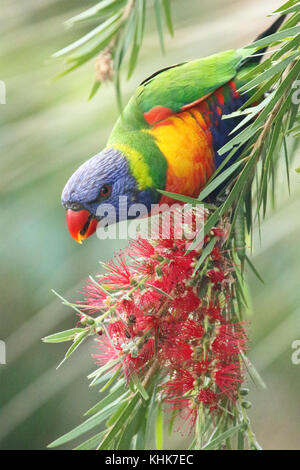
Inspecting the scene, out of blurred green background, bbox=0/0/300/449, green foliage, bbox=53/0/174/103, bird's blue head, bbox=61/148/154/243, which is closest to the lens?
green foliage, bbox=53/0/174/103

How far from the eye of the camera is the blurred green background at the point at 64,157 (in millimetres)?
1204

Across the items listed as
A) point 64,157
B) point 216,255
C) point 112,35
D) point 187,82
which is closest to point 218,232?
point 216,255

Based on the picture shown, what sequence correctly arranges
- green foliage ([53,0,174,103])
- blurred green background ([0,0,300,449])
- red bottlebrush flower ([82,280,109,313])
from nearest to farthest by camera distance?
green foliage ([53,0,174,103]) < red bottlebrush flower ([82,280,109,313]) < blurred green background ([0,0,300,449])

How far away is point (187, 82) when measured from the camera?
943 mm

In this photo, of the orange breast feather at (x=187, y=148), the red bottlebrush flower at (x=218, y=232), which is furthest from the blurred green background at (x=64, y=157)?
the red bottlebrush flower at (x=218, y=232)

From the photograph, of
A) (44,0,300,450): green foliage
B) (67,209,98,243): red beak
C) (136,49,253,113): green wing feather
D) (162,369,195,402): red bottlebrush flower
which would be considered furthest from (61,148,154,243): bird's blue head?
(162,369,195,402): red bottlebrush flower

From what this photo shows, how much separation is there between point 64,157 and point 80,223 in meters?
0.37

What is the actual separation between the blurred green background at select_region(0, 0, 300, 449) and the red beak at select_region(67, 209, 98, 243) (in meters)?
0.30

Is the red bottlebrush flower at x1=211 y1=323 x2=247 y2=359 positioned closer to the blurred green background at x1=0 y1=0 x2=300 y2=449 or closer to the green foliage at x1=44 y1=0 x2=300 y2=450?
the green foliage at x1=44 y1=0 x2=300 y2=450

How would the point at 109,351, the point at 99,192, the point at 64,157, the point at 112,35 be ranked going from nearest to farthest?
the point at 112,35, the point at 109,351, the point at 99,192, the point at 64,157

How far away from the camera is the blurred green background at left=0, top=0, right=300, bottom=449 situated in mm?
1204

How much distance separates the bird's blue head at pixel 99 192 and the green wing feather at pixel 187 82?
13 cm

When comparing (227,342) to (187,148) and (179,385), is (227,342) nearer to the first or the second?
(179,385)

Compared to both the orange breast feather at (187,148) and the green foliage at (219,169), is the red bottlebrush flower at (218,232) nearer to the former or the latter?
the green foliage at (219,169)
